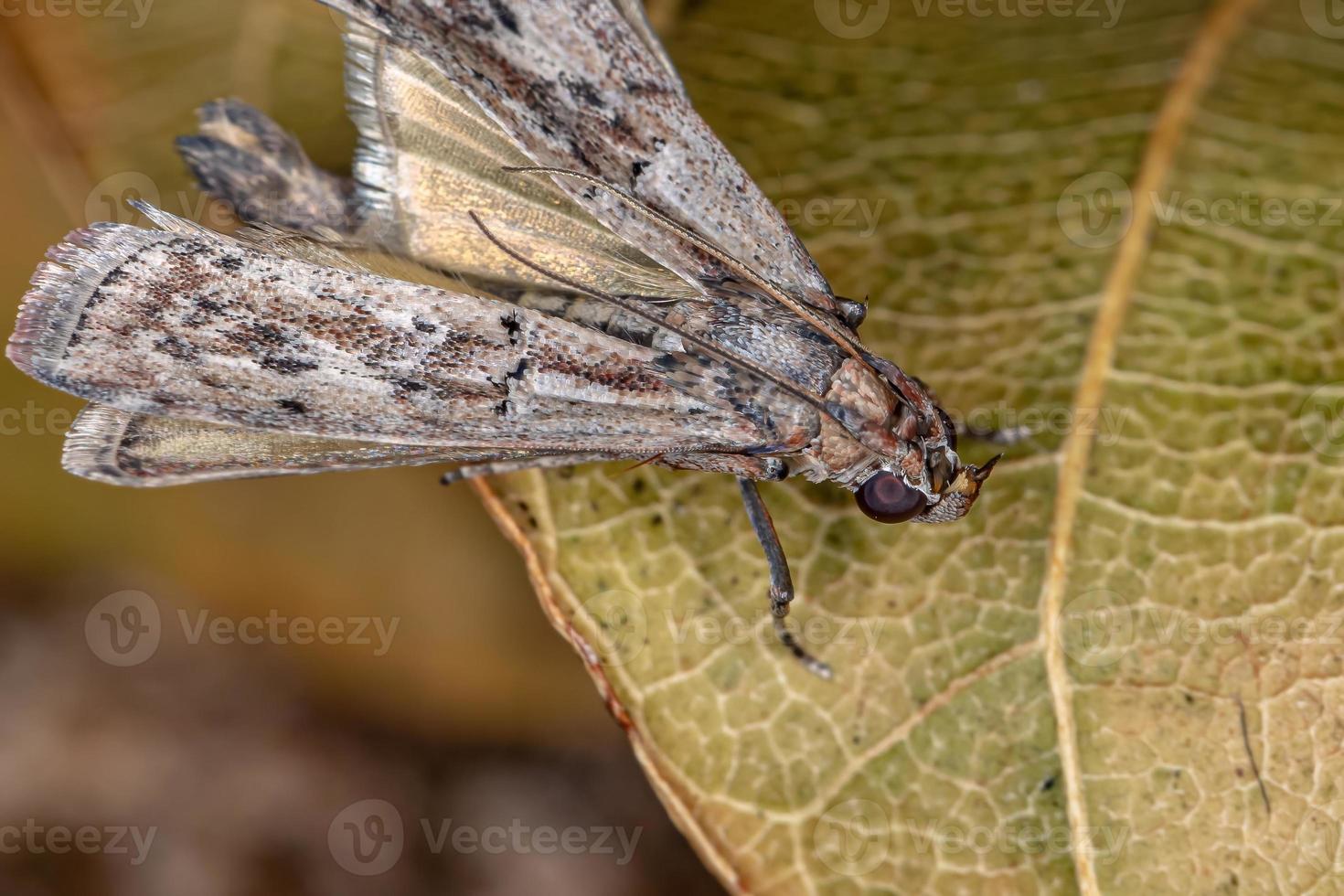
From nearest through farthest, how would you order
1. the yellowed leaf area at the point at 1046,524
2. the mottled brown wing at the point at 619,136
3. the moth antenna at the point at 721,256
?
the yellowed leaf area at the point at 1046,524 → the moth antenna at the point at 721,256 → the mottled brown wing at the point at 619,136

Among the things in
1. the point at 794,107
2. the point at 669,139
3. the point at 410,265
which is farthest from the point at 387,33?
the point at 794,107

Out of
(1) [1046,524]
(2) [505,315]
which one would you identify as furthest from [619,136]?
(1) [1046,524]

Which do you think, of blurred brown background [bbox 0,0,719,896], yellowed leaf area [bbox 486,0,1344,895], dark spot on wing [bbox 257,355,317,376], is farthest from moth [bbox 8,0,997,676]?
blurred brown background [bbox 0,0,719,896]

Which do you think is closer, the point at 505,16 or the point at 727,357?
the point at 727,357

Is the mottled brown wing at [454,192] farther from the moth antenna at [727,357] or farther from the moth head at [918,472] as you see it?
the moth head at [918,472]

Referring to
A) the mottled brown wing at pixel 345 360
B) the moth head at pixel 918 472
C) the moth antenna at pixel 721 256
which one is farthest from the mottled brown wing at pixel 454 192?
the moth head at pixel 918 472

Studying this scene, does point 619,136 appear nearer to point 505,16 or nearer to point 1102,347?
point 505,16

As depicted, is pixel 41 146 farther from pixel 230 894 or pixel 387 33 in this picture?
pixel 230 894

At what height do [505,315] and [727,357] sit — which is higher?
[727,357]

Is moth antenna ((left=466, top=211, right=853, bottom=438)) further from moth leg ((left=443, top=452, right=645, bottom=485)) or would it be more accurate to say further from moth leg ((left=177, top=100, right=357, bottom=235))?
moth leg ((left=177, top=100, right=357, bottom=235))
